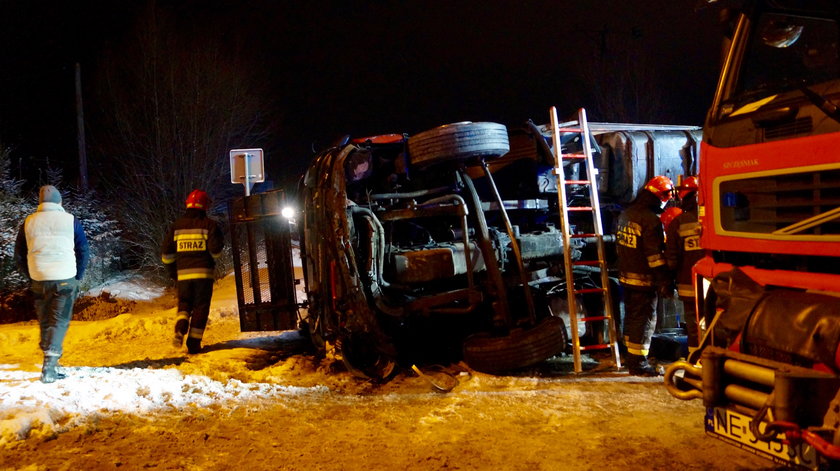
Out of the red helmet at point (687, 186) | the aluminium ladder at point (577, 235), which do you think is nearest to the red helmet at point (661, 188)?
the red helmet at point (687, 186)

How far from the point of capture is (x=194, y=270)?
6.93m

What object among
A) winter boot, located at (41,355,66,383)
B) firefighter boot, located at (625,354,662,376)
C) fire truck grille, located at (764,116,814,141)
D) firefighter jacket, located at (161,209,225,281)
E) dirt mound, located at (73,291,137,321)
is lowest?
firefighter boot, located at (625,354,662,376)

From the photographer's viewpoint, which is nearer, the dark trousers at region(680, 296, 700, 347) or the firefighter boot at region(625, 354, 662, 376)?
the dark trousers at region(680, 296, 700, 347)

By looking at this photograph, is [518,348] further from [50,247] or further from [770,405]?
[50,247]

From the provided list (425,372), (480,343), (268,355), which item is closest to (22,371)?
(268,355)

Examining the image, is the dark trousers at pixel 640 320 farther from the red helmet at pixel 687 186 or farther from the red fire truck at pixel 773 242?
the red fire truck at pixel 773 242

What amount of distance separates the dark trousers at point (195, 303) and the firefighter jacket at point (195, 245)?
0.07 meters

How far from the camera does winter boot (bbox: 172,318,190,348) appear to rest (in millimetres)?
6887

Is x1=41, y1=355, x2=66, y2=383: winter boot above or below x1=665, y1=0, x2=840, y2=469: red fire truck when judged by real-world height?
below

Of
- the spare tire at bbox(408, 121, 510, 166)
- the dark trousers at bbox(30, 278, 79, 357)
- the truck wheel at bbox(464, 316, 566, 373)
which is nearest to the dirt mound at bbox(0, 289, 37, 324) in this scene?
the dark trousers at bbox(30, 278, 79, 357)

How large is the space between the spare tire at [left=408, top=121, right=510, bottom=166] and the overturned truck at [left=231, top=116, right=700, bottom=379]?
1cm

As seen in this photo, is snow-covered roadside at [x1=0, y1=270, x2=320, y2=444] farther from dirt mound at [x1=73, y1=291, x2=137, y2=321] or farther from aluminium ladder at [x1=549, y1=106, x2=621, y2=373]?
dirt mound at [x1=73, y1=291, x2=137, y2=321]

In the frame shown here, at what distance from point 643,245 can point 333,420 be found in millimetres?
3026

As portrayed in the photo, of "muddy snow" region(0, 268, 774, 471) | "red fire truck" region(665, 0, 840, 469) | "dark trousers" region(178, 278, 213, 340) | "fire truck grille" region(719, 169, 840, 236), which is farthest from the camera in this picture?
"dark trousers" region(178, 278, 213, 340)
